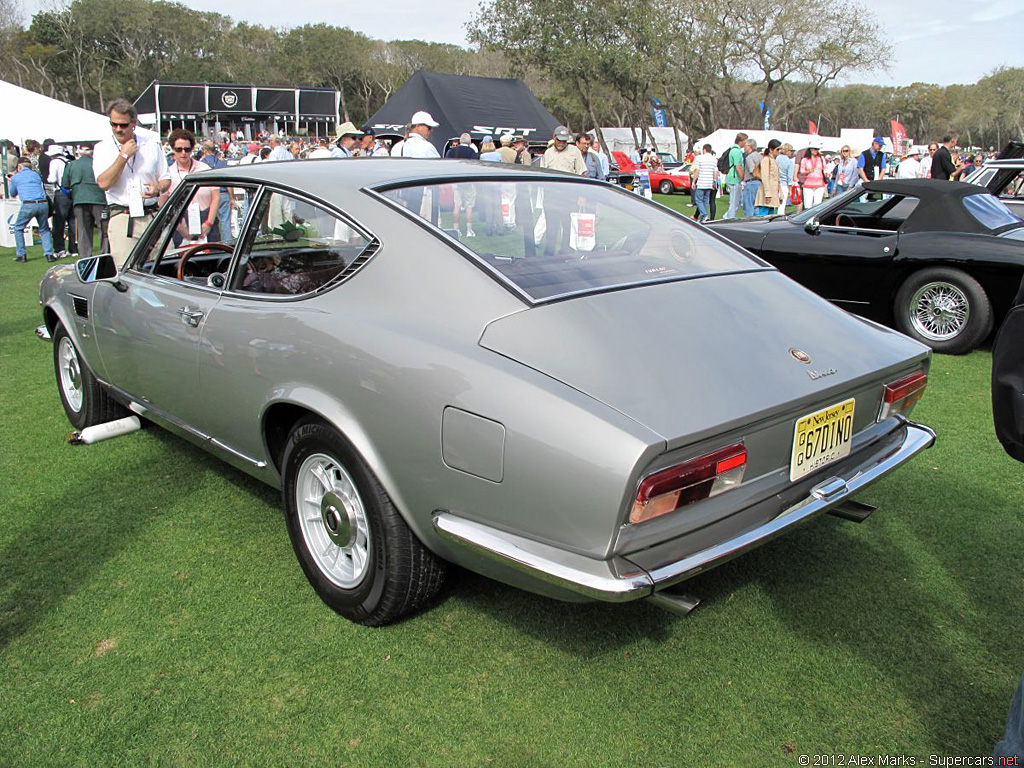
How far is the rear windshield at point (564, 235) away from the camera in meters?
2.59

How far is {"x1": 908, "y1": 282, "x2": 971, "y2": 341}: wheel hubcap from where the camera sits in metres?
6.23

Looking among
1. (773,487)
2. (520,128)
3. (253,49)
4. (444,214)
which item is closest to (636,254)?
(444,214)

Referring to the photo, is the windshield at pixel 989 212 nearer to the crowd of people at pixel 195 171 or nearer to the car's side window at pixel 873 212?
the car's side window at pixel 873 212

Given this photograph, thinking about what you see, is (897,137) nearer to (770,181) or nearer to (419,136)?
(770,181)

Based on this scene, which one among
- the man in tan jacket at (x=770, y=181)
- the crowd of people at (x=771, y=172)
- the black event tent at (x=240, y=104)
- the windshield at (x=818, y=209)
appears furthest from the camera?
the black event tent at (x=240, y=104)

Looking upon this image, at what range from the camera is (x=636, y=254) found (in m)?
2.93

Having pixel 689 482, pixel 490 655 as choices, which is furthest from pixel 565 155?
pixel 689 482

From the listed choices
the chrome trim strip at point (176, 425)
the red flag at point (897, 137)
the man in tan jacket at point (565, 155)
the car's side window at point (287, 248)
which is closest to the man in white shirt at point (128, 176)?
the chrome trim strip at point (176, 425)

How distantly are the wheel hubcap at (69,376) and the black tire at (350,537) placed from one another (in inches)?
93.5

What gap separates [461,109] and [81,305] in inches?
783

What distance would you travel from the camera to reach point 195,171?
6.24m

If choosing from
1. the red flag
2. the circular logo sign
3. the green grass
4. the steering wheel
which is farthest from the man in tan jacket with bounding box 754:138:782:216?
the red flag

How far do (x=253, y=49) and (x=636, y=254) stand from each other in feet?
293

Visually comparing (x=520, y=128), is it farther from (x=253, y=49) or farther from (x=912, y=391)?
(x=253, y=49)
